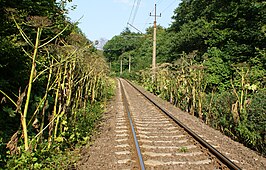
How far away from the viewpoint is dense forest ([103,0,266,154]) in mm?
7977

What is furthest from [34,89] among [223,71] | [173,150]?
[223,71]

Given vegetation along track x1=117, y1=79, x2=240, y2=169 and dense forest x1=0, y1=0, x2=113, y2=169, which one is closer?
dense forest x1=0, y1=0, x2=113, y2=169

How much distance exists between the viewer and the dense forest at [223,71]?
7977 mm

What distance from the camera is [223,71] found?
69.5ft

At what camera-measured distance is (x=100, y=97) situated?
16.6 m

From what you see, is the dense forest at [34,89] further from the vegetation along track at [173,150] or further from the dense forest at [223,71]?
the dense forest at [223,71]

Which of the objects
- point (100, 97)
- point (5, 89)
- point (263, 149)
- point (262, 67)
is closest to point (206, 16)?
point (262, 67)

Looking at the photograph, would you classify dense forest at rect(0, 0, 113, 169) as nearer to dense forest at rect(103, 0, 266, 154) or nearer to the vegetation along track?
the vegetation along track

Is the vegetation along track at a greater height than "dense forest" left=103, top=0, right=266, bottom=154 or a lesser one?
lesser

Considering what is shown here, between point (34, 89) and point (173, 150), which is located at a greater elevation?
→ point (34, 89)

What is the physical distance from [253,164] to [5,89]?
Result: 5455 mm

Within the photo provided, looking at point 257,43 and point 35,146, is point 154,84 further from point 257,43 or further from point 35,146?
point 35,146

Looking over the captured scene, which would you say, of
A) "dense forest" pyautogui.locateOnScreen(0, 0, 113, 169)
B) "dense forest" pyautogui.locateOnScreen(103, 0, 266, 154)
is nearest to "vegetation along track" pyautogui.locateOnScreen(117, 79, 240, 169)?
"dense forest" pyautogui.locateOnScreen(103, 0, 266, 154)

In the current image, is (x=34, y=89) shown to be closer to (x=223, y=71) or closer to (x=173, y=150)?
(x=173, y=150)
